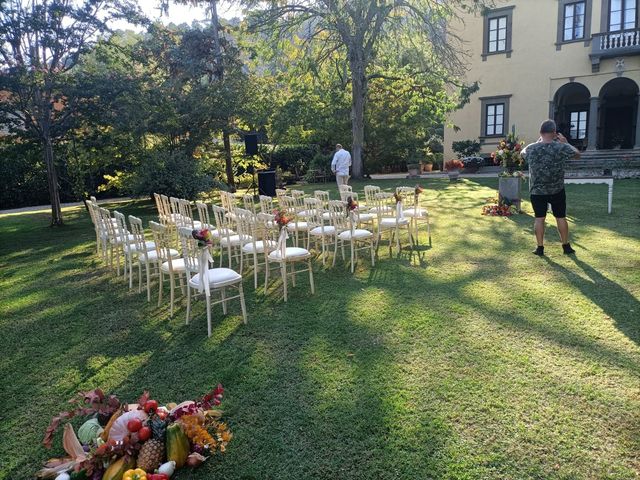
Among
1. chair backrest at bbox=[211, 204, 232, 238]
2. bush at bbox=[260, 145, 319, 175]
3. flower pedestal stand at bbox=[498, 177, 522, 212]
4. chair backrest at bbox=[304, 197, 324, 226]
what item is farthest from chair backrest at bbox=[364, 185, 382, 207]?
bush at bbox=[260, 145, 319, 175]

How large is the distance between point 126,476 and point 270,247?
3.49 metres

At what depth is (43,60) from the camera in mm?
10227

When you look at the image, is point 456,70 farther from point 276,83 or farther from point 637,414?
point 637,414

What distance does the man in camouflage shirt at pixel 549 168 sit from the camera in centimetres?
562

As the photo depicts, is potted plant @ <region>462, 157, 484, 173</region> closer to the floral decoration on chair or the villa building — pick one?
the villa building

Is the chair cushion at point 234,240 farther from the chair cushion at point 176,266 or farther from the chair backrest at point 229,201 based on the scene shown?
the chair cushion at point 176,266

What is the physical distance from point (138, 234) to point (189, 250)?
1.25m

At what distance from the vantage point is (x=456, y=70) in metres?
13.8

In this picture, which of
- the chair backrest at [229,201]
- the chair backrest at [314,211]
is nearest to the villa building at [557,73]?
the chair backrest at [229,201]

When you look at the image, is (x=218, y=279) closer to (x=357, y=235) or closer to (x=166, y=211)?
(x=357, y=235)

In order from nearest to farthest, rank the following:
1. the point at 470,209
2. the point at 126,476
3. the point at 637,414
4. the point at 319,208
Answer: the point at 126,476, the point at 637,414, the point at 319,208, the point at 470,209

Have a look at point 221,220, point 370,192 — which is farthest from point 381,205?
point 221,220

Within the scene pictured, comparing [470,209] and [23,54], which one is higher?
[23,54]

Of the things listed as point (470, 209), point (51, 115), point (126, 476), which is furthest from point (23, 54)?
point (126, 476)
